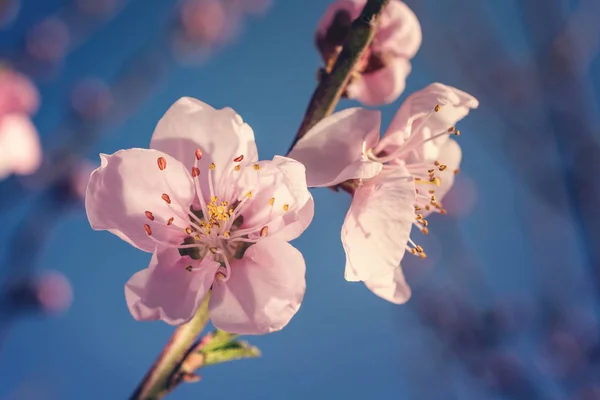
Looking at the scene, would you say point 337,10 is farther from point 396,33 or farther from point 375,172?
point 375,172

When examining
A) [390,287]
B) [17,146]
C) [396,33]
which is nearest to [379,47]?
[396,33]

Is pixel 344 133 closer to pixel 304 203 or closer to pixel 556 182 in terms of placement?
pixel 304 203

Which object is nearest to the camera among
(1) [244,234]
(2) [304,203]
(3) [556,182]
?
(2) [304,203]

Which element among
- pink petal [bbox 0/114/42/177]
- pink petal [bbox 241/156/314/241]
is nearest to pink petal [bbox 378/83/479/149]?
pink petal [bbox 241/156/314/241]

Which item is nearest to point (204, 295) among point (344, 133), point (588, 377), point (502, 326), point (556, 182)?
point (344, 133)

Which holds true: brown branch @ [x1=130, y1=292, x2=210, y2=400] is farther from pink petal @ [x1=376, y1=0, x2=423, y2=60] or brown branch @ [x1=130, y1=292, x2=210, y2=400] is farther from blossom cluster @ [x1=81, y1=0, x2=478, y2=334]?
pink petal @ [x1=376, y1=0, x2=423, y2=60]

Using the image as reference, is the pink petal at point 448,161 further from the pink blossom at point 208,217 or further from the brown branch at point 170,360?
the brown branch at point 170,360
